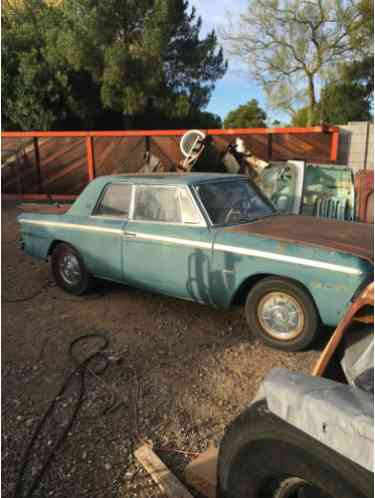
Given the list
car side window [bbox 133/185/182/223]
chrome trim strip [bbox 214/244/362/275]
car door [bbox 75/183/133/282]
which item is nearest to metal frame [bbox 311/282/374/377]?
chrome trim strip [bbox 214/244/362/275]

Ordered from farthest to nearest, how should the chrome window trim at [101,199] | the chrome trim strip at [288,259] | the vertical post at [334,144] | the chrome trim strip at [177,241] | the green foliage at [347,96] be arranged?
the green foliage at [347,96], the vertical post at [334,144], the chrome window trim at [101,199], the chrome trim strip at [177,241], the chrome trim strip at [288,259]

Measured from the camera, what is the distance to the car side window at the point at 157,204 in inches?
161

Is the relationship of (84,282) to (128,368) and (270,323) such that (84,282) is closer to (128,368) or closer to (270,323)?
(128,368)

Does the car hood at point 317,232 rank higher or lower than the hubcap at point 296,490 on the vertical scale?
higher

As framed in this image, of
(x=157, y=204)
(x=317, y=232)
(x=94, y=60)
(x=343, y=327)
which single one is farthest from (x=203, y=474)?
(x=94, y=60)

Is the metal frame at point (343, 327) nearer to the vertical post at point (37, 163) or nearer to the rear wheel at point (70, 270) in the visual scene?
the rear wheel at point (70, 270)

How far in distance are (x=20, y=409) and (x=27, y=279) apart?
3.11 metres

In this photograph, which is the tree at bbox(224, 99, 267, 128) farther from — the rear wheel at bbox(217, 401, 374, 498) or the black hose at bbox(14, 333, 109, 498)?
the rear wheel at bbox(217, 401, 374, 498)

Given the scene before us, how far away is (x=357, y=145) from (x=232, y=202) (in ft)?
29.6

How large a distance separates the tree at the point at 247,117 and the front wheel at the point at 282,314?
33.0 m

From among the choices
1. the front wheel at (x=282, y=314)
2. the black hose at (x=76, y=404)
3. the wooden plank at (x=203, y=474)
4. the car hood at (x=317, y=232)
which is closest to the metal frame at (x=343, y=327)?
the wooden plank at (x=203, y=474)

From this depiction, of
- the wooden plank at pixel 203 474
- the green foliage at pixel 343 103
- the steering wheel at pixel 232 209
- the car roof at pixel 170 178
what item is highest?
the green foliage at pixel 343 103

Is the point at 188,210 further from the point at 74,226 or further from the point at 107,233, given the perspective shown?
the point at 74,226

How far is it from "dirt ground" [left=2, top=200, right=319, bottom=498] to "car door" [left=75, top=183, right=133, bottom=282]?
19.1 inches
